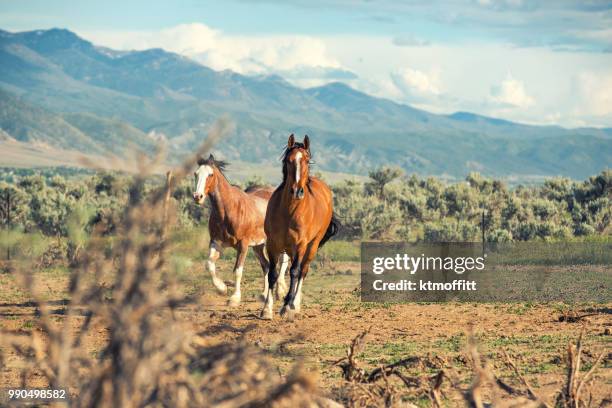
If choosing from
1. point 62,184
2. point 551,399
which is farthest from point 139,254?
point 62,184

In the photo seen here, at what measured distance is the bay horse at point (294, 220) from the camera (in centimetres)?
1434

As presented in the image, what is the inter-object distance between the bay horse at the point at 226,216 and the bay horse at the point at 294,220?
1452mm

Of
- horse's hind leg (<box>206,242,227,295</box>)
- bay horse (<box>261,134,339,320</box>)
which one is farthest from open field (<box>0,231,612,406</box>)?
bay horse (<box>261,134,339,320</box>)

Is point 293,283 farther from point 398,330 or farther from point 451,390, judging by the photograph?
point 451,390

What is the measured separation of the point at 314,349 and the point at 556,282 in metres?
9.01

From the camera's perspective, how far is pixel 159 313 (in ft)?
16.1

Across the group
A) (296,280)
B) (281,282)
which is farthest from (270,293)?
(281,282)

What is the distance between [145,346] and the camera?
4207mm

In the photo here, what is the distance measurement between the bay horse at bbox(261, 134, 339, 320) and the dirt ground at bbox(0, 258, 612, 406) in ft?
2.09

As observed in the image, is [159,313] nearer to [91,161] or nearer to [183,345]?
[183,345]

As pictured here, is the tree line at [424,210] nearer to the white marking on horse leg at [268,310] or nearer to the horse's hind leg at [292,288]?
the white marking on horse leg at [268,310]

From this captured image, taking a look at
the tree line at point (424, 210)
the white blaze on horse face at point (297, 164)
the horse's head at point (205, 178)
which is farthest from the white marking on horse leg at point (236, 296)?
the tree line at point (424, 210)

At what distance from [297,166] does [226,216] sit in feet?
11.6

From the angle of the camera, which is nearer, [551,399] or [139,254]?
[139,254]
